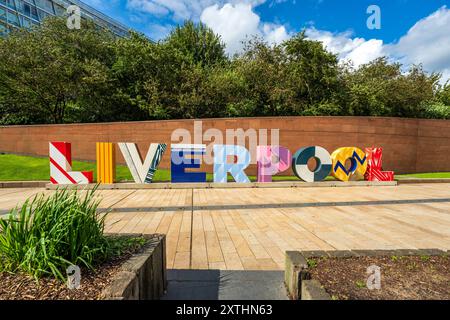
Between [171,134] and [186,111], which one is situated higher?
[186,111]

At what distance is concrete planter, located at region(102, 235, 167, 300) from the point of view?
2.00 metres

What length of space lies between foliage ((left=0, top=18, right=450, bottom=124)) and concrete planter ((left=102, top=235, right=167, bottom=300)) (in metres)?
15.1

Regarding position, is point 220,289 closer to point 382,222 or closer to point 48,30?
point 382,222

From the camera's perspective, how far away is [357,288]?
2.34 meters

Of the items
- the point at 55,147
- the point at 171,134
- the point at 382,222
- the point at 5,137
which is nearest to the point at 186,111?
the point at 171,134

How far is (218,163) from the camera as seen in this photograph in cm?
1071

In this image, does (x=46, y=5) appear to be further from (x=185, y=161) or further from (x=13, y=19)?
(x=185, y=161)

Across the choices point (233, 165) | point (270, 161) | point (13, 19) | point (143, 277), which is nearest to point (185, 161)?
point (233, 165)

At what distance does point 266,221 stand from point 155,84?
15.2 m

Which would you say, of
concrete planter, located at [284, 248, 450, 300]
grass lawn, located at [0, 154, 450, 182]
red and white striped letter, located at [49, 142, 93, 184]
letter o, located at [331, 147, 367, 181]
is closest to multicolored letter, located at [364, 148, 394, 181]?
letter o, located at [331, 147, 367, 181]

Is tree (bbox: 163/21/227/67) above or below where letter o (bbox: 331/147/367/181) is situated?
above

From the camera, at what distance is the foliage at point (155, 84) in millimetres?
16891

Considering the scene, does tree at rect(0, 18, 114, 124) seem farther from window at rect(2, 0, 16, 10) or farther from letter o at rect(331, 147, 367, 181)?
window at rect(2, 0, 16, 10)

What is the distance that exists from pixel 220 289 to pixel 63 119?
22133 mm
